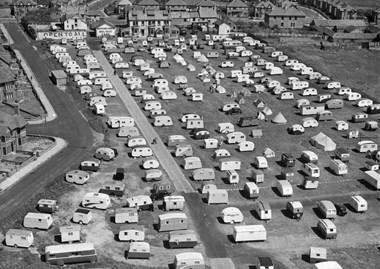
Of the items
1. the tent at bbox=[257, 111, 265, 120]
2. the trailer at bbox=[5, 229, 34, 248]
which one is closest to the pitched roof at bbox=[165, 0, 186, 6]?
the tent at bbox=[257, 111, 265, 120]

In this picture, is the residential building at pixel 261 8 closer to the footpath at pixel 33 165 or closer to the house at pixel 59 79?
the house at pixel 59 79

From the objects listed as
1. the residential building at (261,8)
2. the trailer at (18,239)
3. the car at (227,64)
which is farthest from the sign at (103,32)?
the trailer at (18,239)

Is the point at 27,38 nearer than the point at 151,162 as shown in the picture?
No

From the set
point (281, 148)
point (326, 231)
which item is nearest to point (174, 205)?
point (326, 231)

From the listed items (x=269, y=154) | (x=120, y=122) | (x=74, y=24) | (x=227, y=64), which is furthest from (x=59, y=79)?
(x=269, y=154)

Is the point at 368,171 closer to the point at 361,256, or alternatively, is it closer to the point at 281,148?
the point at 281,148

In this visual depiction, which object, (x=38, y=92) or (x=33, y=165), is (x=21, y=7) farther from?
(x=33, y=165)

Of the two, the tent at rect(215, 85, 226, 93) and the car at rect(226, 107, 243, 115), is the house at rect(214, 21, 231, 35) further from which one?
the car at rect(226, 107, 243, 115)
